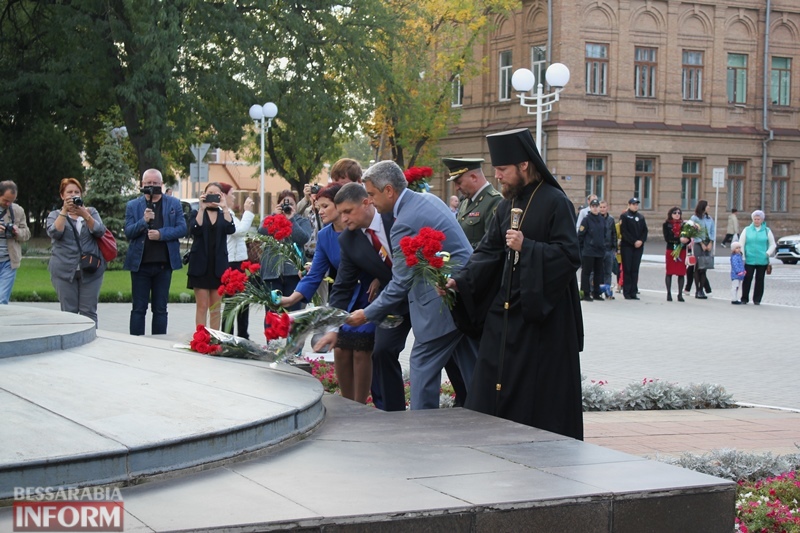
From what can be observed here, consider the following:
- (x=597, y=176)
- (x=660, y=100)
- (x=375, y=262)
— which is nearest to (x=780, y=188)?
(x=660, y=100)

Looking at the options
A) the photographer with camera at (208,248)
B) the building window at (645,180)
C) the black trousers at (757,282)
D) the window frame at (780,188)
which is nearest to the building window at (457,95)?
the building window at (645,180)

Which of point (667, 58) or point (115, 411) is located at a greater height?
point (667, 58)

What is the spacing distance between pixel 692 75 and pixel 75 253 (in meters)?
41.1

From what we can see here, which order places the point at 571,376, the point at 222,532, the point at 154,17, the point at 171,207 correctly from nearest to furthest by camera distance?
the point at 222,532 < the point at 571,376 < the point at 171,207 < the point at 154,17

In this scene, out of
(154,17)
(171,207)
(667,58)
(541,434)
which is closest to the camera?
(541,434)

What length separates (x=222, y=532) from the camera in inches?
154

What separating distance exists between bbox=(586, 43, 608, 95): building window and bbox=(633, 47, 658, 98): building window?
59.1 inches

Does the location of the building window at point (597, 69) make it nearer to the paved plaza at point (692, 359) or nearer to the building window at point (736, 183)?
the building window at point (736, 183)

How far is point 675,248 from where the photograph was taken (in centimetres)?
2241

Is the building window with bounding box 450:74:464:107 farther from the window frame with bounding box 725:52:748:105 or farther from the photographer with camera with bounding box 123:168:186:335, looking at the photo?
the photographer with camera with bounding box 123:168:186:335

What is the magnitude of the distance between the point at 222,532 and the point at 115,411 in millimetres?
1571

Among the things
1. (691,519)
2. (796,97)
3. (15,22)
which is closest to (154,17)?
(15,22)

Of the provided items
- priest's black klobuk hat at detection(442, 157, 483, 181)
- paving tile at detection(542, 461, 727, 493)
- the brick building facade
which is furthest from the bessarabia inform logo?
the brick building facade

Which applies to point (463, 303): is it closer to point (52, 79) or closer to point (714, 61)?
point (52, 79)
